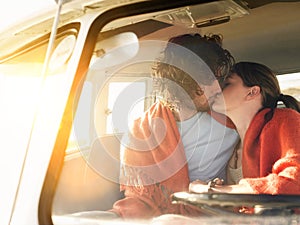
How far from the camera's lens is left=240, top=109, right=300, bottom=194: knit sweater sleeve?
1.85 m

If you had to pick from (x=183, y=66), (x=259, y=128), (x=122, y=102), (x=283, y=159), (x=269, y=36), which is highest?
(x=269, y=36)

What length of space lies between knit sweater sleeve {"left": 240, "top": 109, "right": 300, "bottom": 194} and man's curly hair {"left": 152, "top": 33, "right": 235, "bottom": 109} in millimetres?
306

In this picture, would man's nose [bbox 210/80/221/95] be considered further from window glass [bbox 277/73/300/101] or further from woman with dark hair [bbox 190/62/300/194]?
window glass [bbox 277/73/300/101]

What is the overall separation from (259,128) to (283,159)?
1.00 ft

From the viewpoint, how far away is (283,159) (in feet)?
6.62

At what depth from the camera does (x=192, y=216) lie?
5.63 feet

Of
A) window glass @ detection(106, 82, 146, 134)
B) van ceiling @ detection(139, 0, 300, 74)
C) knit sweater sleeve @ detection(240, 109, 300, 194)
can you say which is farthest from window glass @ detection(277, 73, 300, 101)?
window glass @ detection(106, 82, 146, 134)

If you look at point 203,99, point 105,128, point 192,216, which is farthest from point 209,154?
point 192,216

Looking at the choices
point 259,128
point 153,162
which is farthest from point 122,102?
point 259,128

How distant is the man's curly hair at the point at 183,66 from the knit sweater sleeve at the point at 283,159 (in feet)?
1.00

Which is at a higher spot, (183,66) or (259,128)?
(183,66)

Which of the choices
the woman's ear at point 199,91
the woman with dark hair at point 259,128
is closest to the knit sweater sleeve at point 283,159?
the woman with dark hair at point 259,128

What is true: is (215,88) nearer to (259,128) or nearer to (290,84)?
(259,128)

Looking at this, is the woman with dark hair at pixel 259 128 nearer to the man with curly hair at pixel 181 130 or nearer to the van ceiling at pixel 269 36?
the man with curly hair at pixel 181 130
